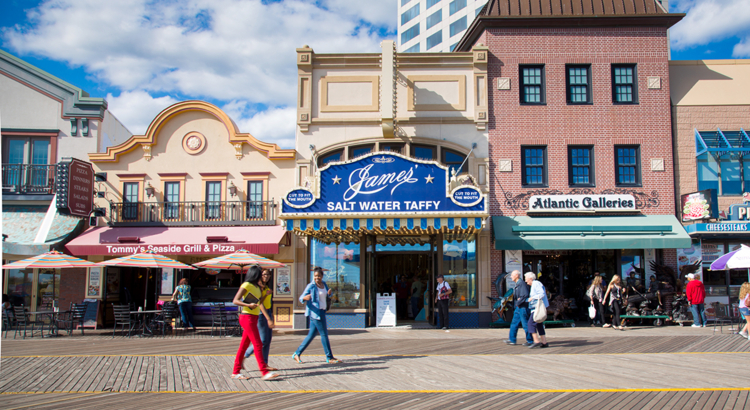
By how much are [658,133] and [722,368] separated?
410 inches

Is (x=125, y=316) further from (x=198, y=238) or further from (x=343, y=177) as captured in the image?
(x=343, y=177)

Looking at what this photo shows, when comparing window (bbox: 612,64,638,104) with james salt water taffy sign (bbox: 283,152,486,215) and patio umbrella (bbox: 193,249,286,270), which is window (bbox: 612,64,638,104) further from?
patio umbrella (bbox: 193,249,286,270)

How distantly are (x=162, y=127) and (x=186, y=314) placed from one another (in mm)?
6578

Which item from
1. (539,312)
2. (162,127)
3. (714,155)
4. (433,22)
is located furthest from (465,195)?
(433,22)

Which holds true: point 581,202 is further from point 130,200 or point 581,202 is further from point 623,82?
point 130,200

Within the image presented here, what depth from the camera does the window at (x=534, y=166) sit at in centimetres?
1789

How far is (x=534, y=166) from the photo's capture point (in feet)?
58.7

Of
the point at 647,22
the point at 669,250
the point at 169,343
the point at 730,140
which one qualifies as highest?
the point at 647,22

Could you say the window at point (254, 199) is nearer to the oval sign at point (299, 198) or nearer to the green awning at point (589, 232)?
the oval sign at point (299, 198)

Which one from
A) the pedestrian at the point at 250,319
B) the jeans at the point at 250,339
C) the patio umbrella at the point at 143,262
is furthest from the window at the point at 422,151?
the jeans at the point at 250,339

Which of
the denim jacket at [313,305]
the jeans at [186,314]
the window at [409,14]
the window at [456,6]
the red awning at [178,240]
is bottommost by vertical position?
the jeans at [186,314]

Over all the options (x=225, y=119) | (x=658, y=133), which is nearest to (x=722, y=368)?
(x=658, y=133)

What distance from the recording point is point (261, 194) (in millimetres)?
18188

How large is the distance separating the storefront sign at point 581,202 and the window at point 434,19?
41839 mm
